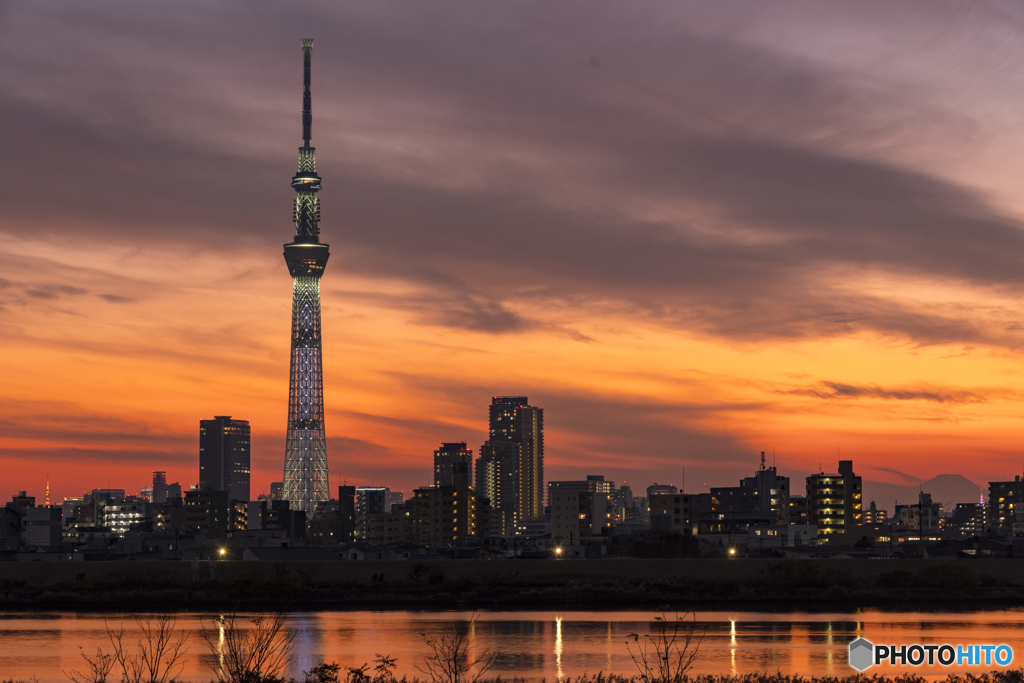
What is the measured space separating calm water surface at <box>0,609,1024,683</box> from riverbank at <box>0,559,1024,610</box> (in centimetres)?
703

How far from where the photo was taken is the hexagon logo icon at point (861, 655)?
4359 cm

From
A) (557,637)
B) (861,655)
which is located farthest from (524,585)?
(861,655)

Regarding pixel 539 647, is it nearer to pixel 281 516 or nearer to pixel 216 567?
pixel 216 567

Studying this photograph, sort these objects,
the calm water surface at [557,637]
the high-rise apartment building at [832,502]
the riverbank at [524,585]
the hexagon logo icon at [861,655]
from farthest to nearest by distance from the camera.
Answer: the high-rise apartment building at [832,502], the riverbank at [524,585], the calm water surface at [557,637], the hexagon logo icon at [861,655]

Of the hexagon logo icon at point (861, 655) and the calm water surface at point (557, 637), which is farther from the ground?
the hexagon logo icon at point (861, 655)

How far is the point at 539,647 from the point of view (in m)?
51.6

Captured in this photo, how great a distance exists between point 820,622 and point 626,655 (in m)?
19.5

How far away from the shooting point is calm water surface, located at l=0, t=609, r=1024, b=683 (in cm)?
4488

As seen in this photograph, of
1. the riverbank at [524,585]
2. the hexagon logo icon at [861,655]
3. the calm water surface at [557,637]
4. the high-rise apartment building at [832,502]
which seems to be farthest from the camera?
the high-rise apartment building at [832,502]

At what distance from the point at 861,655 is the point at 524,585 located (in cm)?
4094

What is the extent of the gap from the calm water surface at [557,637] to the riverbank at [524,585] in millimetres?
7034

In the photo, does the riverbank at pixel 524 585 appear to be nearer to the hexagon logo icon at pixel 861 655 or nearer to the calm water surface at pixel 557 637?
the calm water surface at pixel 557 637

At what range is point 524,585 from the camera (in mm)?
84625

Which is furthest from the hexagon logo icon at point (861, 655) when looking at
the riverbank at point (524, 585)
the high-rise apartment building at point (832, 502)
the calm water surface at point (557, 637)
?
the high-rise apartment building at point (832, 502)
